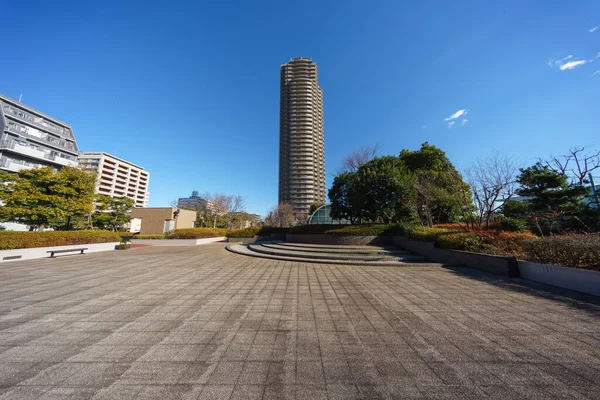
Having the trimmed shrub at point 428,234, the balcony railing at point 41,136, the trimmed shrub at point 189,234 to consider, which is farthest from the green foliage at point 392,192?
the balcony railing at point 41,136

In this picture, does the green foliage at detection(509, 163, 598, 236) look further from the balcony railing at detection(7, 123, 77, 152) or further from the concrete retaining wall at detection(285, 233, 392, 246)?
the balcony railing at detection(7, 123, 77, 152)

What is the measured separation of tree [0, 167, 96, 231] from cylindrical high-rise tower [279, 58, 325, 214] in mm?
51126

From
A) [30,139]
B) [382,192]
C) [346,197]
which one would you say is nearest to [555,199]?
[382,192]

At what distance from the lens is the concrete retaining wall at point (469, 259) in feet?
22.1

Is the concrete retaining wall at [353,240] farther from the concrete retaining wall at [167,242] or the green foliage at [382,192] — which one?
the concrete retaining wall at [167,242]

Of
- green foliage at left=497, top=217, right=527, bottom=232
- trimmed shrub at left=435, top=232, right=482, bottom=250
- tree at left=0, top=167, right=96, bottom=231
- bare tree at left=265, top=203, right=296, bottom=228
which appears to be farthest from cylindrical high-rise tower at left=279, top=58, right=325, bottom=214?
trimmed shrub at left=435, top=232, right=482, bottom=250

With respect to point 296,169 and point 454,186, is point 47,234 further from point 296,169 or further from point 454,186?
point 296,169

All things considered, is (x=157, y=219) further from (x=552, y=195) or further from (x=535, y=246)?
(x=552, y=195)

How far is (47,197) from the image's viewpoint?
42.1 feet

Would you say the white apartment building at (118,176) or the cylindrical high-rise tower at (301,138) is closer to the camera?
the white apartment building at (118,176)

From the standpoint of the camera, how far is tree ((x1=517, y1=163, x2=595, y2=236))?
13062 millimetres

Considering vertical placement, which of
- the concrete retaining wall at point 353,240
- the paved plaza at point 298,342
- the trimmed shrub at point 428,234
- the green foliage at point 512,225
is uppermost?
the green foliage at point 512,225

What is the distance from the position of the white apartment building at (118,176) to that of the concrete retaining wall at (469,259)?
65.8 m

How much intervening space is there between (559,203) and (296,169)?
57.8 m
